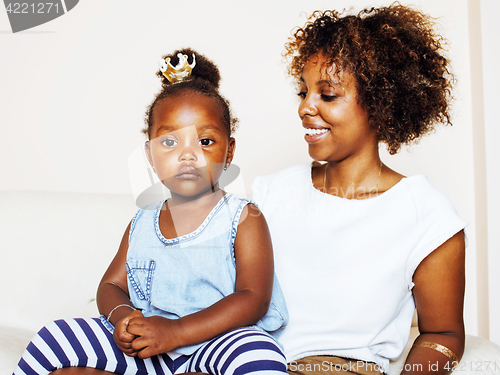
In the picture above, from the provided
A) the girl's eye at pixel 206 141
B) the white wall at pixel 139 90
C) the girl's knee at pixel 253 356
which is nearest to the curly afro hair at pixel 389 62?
the girl's eye at pixel 206 141

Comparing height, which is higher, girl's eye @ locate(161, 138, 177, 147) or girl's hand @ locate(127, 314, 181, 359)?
girl's eye @ locate(161, 138, 177, 147)

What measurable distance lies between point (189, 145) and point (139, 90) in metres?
1.17

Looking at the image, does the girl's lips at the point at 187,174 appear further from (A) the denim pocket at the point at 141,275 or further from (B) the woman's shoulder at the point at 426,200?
(B) the woman's shoulder at the point at 426,200

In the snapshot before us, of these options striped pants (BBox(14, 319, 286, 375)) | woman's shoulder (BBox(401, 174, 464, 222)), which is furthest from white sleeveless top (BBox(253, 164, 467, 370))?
striped pants (BBox(14, 319, 286, 375))

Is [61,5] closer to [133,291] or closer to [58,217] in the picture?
[58,217]

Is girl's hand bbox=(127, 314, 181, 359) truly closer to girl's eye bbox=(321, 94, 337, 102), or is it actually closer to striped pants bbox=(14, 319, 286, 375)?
striped pants bbox=(14, 319, 286, 375)

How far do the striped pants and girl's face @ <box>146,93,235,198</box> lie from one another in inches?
14.0

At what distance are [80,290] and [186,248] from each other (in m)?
0.77

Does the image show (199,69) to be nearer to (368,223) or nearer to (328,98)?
(328,98)

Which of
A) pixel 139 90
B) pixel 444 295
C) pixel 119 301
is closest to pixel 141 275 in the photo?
pixel 119 301

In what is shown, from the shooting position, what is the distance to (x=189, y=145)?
3.46 ft

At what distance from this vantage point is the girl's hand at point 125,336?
2.96 ft

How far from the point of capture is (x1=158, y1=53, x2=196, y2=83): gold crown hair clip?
119 cm

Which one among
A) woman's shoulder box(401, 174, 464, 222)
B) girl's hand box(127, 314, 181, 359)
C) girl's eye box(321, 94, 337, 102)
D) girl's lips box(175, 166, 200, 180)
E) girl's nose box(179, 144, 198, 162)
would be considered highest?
girl's eye box(321, 94, 337, 102)
